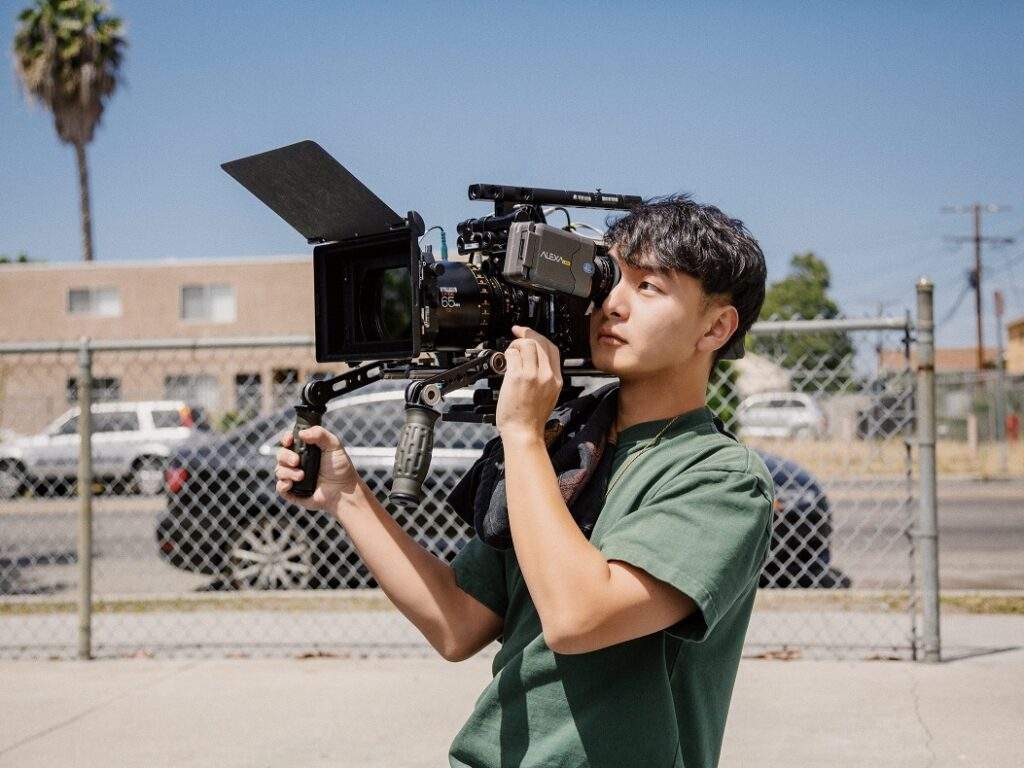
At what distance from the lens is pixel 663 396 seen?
1.80 metres

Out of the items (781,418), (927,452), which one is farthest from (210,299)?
(927,452)

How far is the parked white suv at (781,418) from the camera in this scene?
24.5 feet

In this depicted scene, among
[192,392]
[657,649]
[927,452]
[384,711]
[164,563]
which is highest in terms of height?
[657,649]

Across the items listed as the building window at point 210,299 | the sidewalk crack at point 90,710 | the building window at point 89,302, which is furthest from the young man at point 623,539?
the building window at point 89,302

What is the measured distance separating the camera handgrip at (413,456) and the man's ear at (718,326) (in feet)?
1.49

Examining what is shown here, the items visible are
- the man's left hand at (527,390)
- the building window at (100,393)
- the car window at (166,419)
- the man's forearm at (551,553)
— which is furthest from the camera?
the car window at (166,419)

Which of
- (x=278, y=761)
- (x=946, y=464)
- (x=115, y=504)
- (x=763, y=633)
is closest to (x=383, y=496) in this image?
(x=763, y=633)

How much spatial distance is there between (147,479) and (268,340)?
702 centimetres

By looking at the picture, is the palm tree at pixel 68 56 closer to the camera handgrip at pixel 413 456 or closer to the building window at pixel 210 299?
the building window at pixel 210 299

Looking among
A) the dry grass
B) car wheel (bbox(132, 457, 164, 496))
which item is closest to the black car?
the dry grass

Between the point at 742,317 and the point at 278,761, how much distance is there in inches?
111

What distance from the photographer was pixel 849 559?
9727mm

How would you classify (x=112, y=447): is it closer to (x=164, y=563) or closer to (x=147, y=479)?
(x=147, y=479)

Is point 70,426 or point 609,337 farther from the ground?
point 609,337
